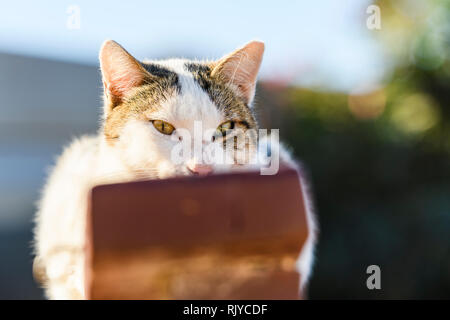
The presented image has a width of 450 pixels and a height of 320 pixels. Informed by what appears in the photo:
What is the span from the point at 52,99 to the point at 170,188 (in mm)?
2293

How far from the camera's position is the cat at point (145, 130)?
52 centimetres

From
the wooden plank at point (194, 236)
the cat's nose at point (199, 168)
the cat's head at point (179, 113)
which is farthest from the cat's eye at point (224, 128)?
the wooden plank at point (194, 236)

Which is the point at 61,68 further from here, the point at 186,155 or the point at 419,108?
the point at 419,108

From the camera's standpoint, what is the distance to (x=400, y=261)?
1.80 meters

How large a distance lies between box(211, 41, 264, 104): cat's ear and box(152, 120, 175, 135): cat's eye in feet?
0.47

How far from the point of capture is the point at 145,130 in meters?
0.60

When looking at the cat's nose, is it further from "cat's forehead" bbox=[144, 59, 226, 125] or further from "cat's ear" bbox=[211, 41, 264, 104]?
"cat's ear" bbox=[211, 41, 264, 104]

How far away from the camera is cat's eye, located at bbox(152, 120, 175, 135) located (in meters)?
0.58

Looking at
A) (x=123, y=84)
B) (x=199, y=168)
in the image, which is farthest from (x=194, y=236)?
(x=123, y=84)
